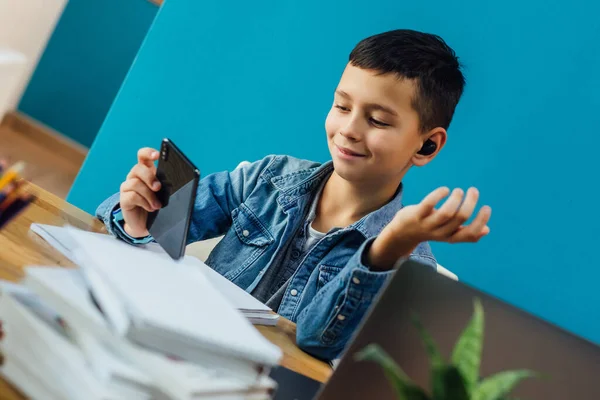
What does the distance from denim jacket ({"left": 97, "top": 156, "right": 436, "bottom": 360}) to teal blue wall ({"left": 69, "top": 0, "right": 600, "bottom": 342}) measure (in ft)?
1.27

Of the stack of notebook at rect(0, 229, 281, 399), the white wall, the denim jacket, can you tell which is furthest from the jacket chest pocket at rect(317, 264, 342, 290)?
the white wall

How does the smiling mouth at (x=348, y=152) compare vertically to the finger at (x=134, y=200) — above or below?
above

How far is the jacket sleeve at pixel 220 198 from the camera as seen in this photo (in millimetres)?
1604

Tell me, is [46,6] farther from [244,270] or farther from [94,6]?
[244,270]

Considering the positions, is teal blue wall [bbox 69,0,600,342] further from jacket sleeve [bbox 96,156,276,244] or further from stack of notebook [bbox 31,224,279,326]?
stack of notebook [bbox 31,224,279,326]

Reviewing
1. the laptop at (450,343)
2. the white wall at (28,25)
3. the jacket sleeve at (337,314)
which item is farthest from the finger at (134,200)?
the white wall at (28,25)

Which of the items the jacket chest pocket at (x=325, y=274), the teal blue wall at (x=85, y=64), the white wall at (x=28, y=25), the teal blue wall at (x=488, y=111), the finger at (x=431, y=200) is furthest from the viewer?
the teal blue wall at (x=85, y=64)

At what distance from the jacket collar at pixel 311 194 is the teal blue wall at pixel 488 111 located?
15.0 inches

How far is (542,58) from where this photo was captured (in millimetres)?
1886

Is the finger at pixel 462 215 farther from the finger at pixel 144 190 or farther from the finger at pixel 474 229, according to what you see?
the finger at pixel 144 190

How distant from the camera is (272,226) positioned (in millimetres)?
1567

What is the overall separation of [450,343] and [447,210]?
236 mm

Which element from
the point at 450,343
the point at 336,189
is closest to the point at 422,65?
the point at 336,189

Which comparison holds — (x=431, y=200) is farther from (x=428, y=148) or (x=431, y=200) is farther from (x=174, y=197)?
→ (x=428, y=148)
